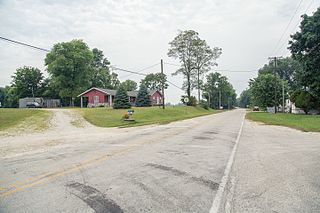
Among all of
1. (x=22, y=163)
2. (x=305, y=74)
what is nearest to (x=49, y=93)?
(x=305, y=74)

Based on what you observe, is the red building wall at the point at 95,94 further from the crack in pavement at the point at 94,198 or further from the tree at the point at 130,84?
the crack in pavement at the point at 94,198

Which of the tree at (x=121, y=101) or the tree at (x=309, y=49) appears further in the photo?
the tree at (x=121, y=101)

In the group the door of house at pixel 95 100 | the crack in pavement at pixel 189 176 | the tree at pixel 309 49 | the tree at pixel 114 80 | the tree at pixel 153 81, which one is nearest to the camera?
the crack in pavement at pixel 189 176

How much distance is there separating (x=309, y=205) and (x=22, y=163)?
7339mm

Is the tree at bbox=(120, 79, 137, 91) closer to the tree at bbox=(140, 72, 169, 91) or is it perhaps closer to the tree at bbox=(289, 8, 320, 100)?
the tree at bbox=(140, 72, 169, 91)

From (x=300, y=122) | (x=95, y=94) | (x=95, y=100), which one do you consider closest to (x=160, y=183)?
(x=300, y=122)

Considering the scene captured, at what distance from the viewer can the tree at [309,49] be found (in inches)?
1121

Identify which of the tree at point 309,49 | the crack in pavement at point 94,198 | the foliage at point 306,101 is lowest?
the crack in pavement at point 94,198

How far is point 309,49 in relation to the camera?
98.7 ft

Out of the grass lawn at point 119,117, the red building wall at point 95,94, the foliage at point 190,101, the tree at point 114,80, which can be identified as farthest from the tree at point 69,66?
the tree at point 114,80

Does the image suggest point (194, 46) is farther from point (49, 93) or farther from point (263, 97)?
point (49, 93)

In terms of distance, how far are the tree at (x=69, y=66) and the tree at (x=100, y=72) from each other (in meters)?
13.3

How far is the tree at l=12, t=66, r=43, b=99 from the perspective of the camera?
A: 66938mm

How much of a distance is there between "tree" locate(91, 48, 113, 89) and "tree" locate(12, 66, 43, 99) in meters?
15.5
